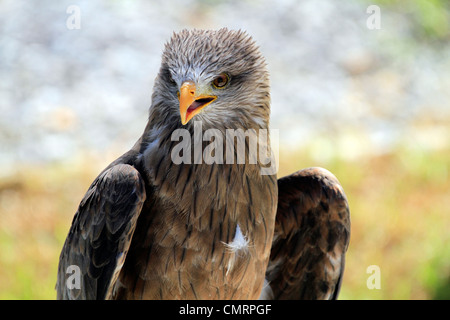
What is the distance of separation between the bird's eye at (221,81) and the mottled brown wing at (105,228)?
1.91 ft

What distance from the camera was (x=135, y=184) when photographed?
9.29 feet

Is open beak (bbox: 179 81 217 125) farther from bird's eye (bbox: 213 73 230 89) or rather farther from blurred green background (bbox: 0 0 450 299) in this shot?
blurred green background (bbox: 0 0 450 299)

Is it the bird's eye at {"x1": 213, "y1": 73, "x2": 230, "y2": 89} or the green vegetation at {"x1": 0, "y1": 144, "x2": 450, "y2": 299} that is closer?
the bird's eye at {"x1": 213, "y1": 73, "x2": 230, "y2": 89}

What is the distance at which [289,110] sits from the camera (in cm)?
796

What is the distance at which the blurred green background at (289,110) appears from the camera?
5699 millimetres

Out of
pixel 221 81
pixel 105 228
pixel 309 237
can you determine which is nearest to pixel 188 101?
pixel 221 81

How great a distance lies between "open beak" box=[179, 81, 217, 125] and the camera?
2.63m

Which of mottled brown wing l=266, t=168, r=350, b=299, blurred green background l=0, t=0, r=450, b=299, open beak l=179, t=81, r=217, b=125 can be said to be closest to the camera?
open beak l=179, t=81, r=217, b=125

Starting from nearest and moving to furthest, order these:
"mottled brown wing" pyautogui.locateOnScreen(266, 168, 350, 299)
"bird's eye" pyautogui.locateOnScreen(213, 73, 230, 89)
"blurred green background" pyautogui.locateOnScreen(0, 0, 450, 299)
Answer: "bird's eye" pyautogui.locateOnScreen(213, 73, 230, 89) < "mottled brown wing" pyautogui.locateOnScreen(266, 168, 350, 299) < "blurred green background" pyautogui.locateOnScreen(0, 0, 450, 299)

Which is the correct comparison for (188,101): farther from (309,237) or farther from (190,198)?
(309,237)

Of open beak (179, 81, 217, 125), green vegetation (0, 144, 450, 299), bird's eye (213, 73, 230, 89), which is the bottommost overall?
green vegetation (0, 144, 450, 299)

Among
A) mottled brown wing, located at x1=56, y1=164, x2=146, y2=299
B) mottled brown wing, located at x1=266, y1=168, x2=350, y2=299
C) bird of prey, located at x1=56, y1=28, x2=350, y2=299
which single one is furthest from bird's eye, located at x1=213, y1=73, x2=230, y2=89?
mottled brown wing, located at x1=266, y1=168, x2=350, y2=299

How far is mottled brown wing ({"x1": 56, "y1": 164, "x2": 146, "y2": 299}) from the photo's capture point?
2.81 meters

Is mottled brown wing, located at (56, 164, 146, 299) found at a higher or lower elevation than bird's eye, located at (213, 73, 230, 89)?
lower
